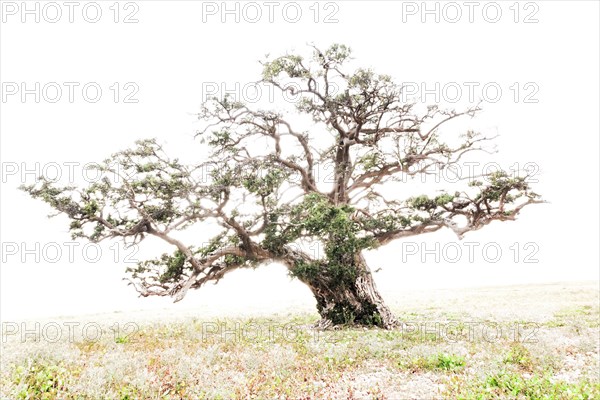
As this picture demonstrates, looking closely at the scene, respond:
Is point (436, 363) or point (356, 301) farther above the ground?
point (436, 363)

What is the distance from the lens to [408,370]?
10.6 meters

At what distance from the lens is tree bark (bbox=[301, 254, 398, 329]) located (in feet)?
61.3

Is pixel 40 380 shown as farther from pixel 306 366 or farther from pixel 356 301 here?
pixel 356 301

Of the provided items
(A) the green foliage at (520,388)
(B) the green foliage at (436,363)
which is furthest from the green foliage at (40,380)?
(A) the green foliage at (520,388)

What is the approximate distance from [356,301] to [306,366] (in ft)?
29.2

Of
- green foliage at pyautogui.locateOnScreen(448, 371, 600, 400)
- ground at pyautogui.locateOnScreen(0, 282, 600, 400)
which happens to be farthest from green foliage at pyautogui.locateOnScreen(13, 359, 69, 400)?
green foliage at pyautogui.locateOnScreen(448, 371, 600, 400)

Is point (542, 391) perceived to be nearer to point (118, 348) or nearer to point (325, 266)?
point (325, 266)

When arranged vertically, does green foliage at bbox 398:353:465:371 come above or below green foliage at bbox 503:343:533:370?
above

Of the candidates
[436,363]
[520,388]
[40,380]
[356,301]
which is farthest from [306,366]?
[356,301]

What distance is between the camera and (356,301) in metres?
19.0

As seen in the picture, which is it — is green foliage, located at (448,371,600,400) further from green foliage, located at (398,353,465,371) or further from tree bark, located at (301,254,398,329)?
tree bark, located at (301,254,398,329)

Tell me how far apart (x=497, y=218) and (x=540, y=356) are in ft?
25.1

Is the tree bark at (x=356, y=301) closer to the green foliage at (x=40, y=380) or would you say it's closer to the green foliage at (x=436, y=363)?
the green foliage at (x=436, y=363)

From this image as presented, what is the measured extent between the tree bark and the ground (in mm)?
2727
